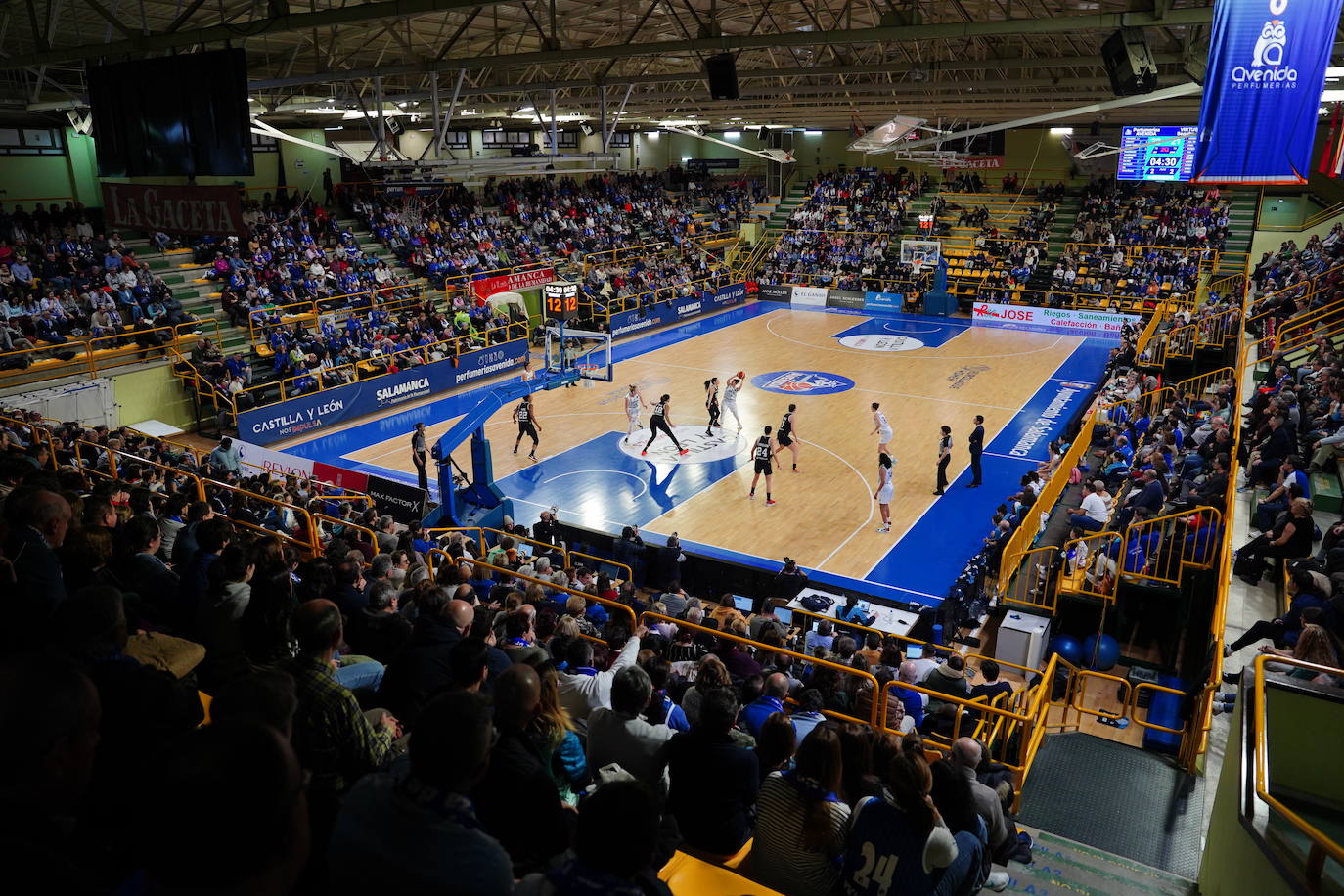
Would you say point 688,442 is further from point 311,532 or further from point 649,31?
point 311,532

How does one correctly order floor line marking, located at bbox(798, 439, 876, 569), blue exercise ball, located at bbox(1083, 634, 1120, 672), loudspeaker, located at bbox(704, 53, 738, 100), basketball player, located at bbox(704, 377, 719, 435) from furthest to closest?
basketball player, located at bbox(704, 377, 719, 435) < floor line marking, located at bbox(798, 439, 876, 569) < loudspeaker, located at bbox(704, 53, 738, 100) < blue exercise ball, located at bbox(1083, 634, 1120, 672)

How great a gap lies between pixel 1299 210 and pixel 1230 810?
125ft

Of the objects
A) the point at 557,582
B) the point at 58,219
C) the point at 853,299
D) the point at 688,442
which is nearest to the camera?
the point at 557,582

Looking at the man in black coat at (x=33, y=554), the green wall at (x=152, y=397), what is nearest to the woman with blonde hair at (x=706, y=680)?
the man in black coat at (x=33, y=554)

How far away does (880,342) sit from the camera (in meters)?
32.3

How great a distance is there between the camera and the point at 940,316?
122ft

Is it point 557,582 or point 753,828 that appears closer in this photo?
point 753,828

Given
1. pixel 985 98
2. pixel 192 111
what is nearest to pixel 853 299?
pixel 985 98

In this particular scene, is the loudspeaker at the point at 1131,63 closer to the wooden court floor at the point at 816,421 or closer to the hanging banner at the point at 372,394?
the wooden court floor at the point at 816,421

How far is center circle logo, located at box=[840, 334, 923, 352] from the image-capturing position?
31.3 meters

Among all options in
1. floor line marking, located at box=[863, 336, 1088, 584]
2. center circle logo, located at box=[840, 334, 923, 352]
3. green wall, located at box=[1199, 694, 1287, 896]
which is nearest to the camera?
green wall, located at box=[1199, 694, 1287, 896]

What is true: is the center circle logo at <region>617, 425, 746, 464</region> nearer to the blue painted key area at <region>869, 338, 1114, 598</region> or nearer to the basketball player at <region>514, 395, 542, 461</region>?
the basketball player at <region>514, 395, 542, 461</region>

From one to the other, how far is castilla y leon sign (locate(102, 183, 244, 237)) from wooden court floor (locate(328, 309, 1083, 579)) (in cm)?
744

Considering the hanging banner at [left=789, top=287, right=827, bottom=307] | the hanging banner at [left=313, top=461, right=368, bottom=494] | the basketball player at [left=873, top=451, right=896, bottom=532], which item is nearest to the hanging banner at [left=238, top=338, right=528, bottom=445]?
the hanging banner at [left=313, top=461, right=368, bottom=494]
